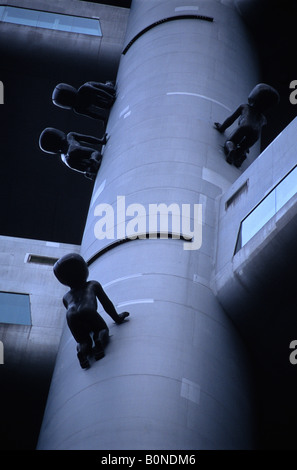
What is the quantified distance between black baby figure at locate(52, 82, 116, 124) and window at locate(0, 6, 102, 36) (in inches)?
189

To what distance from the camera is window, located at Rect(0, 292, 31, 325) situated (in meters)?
14.4

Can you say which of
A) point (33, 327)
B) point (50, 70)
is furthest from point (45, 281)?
point (50, 70)

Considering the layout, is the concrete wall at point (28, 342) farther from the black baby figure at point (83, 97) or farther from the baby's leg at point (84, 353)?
the baby's leg at point (84, 353)

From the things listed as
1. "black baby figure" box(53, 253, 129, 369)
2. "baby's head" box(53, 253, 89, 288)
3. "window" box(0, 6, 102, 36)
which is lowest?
"black baby figure" box(53, 253, 129, 369)

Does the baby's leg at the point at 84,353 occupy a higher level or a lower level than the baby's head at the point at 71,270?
lower

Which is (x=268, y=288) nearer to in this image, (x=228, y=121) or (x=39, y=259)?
(x=228, y=121)

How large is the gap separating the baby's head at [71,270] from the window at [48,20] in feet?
40.5

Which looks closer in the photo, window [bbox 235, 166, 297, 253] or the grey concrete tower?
the grey concrete tower

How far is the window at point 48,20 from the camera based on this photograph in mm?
21203

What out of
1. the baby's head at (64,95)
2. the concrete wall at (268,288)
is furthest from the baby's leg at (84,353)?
the baby's head at (64,95)

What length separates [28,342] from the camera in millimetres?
14195

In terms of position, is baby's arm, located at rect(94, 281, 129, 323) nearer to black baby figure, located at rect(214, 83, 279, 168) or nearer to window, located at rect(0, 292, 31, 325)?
window, located at rect(0, 292, 31, 325)

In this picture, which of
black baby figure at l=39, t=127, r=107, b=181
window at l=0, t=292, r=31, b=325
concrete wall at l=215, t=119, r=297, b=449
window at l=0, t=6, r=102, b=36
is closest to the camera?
concrete wall at l=215, t=119, r=297, b=449

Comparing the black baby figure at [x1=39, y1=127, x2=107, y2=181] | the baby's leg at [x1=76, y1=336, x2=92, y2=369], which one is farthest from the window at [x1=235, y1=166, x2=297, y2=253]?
the black baby figure at [x1=39, y1=127, x2=107, y2=181]
